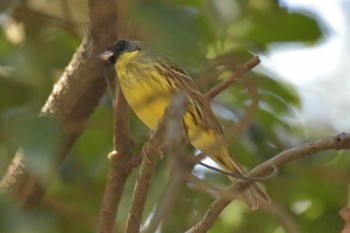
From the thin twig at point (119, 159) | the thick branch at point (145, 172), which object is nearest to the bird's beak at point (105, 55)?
the thin twig at point (119, 159)

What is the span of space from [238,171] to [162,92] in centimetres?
32

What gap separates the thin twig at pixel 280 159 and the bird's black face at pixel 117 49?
92cm

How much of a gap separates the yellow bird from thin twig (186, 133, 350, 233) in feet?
1.31

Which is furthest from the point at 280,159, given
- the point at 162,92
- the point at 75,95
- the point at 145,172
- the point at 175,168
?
the point at 75,95

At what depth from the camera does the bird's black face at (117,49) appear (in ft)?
9.57

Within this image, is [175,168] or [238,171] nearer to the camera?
[175,168]

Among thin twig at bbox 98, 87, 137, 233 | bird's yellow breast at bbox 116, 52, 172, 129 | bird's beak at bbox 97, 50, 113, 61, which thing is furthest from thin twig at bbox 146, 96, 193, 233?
bird's beak at bbox 97, 50, 113, 61

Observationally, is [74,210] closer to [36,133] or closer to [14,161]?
[14,161]

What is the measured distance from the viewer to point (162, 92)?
2693 millimetres

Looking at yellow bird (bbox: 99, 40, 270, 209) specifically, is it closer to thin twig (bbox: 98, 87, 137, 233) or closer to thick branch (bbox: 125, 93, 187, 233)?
thin twig (bbox: 98, 87, 137, 233)

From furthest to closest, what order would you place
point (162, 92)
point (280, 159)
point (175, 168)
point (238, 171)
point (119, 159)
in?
point (238, 171)
point (162, 92)
point (119, 159)
point (280, 159)
point (175, 168)

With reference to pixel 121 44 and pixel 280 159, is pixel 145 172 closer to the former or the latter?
pixel 280 159

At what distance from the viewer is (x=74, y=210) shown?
9.80ft

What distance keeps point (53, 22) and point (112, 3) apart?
23.4 inches
